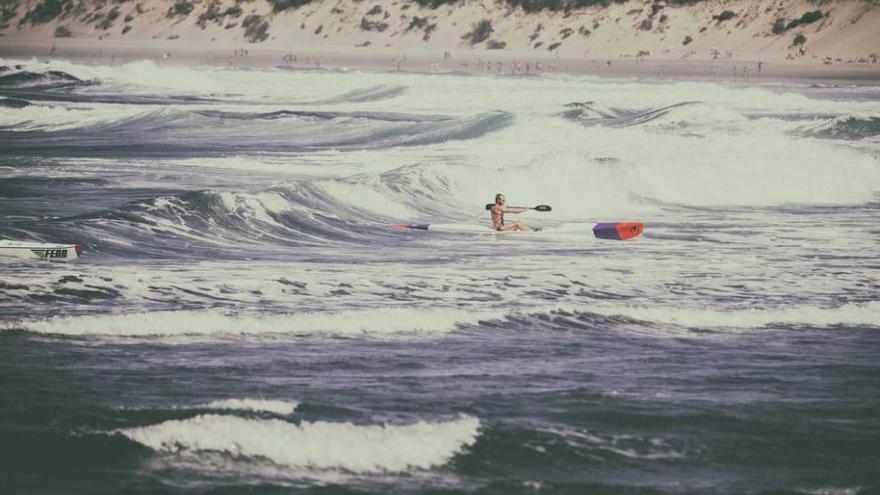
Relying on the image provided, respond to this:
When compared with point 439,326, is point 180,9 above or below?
above

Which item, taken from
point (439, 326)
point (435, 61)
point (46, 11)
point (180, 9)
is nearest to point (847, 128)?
point (439, 326)

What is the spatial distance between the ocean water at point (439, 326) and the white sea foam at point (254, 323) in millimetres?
55

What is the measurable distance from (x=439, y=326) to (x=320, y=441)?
5.81 m

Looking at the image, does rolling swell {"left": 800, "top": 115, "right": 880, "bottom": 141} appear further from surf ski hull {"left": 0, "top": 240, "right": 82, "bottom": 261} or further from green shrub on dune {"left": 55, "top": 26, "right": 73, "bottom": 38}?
green shrub on dune {"left": 55, "top": 26, "right": 73, "bottom": 38}

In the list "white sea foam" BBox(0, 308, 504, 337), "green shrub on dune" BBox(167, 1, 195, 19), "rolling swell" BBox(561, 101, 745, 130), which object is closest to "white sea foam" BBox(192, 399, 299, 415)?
"white sea foam" BBox(0, 308, 504, 337)

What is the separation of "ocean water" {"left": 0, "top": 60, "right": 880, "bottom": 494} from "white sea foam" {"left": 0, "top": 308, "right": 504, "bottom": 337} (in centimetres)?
5

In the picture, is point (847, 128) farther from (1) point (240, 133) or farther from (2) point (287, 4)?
(2) point (287, 4)

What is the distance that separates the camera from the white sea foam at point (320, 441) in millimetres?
14078

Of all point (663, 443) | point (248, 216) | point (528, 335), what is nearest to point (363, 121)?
point (248, 216)

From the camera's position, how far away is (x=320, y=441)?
47.5ft

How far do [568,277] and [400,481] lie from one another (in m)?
11.2

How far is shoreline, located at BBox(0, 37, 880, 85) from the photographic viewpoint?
8856 centimetres

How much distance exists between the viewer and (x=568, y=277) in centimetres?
2444

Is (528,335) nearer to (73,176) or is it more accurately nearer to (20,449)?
(20,449)
